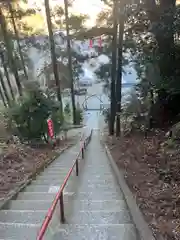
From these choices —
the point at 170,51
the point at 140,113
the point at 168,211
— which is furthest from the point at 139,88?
the point at 168,211

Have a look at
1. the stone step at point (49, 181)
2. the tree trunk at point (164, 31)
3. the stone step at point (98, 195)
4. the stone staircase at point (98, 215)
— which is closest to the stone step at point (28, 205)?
the stone staircase at point (98, 215)

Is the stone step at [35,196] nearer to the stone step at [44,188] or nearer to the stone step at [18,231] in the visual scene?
the stone step at [44,188]

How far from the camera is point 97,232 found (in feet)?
12.4

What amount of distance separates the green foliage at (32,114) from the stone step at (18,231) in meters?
9.25

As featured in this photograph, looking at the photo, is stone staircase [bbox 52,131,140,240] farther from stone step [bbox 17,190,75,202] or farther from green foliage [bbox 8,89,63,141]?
green foliage [bbox 8,89,63,141]

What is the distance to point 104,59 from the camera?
28.4 m

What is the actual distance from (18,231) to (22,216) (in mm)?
571

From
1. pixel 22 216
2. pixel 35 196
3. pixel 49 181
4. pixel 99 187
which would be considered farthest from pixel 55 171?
pixel 22 216

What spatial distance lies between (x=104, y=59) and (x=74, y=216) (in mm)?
24877

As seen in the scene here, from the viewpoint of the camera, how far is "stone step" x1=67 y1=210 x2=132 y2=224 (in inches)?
167

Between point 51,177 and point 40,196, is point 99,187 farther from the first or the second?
point 51,177

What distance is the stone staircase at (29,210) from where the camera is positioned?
12.5ft

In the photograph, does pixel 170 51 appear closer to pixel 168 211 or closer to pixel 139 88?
pixel 139 88

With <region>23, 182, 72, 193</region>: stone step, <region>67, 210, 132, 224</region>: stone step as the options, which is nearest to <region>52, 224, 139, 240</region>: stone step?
<region>67, 210, 132, 224</region>: stone step
